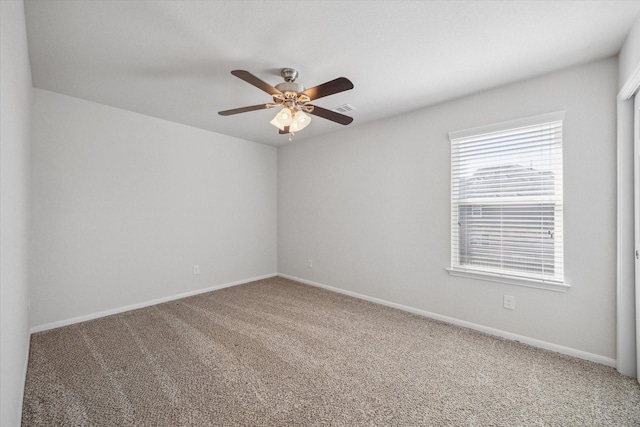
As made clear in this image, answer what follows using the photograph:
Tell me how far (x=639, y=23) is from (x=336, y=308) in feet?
11.5

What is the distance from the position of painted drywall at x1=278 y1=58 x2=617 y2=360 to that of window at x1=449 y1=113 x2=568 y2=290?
3.5 inches

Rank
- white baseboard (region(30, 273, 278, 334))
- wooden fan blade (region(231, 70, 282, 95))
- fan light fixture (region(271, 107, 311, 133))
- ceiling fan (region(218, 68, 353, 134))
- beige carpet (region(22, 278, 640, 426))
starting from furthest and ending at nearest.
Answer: white baseboard (region(30, 273, 278, 334)), fan light fixture (region(271, 107, 311, 133)), ceiling fan (region(218, 68, 353, 134)), wooden fan blade (region(231, 70, 282, 95)), beige carpet (region(22, 278, 640, 426))

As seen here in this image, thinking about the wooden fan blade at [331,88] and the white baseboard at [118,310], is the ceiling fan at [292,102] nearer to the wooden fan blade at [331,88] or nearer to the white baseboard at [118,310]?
the wooden fan blade at [331,88]

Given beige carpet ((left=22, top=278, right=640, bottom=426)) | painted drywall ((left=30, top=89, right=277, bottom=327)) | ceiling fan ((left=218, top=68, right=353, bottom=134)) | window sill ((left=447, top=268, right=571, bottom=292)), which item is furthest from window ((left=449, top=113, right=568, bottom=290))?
painted drywall ((left=30, top=89, right=277, bottom=327))

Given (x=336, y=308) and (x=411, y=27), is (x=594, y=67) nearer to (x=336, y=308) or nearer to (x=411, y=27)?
(x=411, y=27)

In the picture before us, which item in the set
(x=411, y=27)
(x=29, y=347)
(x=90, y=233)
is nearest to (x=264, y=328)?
(x=29, y=347)

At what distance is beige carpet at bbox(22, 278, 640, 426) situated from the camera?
1695 mm

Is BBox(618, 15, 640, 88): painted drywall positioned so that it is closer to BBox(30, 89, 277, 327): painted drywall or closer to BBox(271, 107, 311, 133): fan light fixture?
BBox(271, 107, 311, 133): fan light fixture

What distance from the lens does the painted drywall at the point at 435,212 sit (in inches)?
88.8

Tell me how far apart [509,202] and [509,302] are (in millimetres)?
973

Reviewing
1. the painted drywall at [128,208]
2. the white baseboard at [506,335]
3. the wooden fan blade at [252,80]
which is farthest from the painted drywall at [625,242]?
the painted drywall at [128,208]

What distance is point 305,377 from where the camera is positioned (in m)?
2.08

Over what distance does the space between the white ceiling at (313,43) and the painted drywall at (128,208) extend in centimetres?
56

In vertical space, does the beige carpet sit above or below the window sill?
below
